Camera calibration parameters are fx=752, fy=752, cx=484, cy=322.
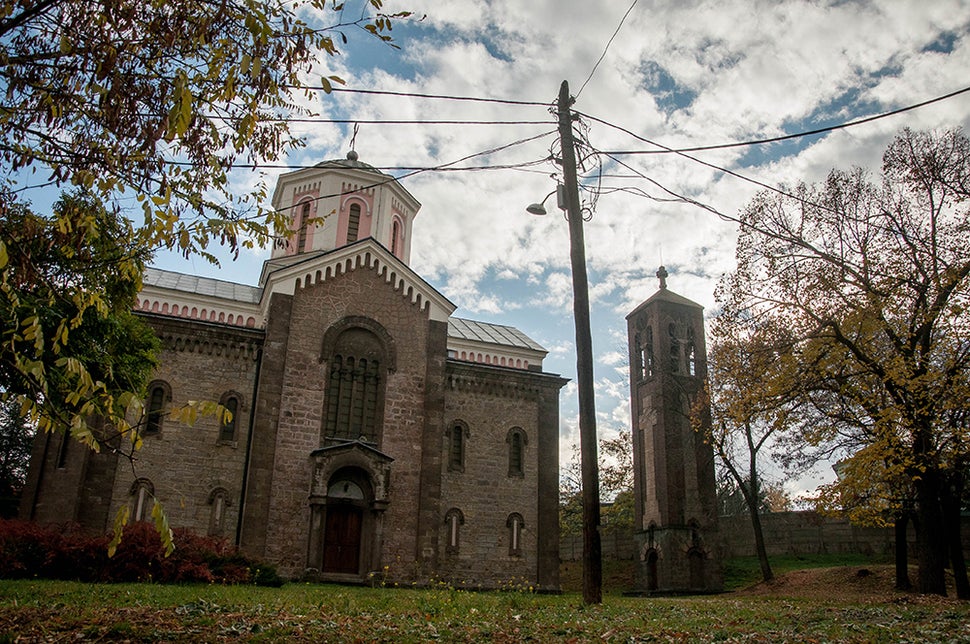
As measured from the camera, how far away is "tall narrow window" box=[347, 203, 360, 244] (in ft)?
103

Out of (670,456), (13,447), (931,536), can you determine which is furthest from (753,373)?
(13,447)

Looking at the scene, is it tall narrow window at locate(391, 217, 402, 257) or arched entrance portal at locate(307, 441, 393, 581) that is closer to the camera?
arched entrance portal at locate(307, 441, 393, 581)

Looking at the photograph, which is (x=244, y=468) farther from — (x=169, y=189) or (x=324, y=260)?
(x=169, y=189)

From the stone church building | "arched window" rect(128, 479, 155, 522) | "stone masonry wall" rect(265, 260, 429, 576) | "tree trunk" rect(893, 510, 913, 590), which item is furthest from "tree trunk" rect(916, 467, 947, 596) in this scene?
"arched window" rect(128, 479, 155, 522)

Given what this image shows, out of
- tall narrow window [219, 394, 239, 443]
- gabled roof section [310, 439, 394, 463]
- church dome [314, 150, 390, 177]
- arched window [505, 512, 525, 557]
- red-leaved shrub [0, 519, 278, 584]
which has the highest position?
church dome [314, 150, 390, 177]

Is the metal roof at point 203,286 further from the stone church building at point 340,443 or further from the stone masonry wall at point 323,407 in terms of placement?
the stone masonry wall at point 323,407

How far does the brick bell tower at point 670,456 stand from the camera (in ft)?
108

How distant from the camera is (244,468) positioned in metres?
24.5

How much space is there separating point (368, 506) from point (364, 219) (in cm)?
1268

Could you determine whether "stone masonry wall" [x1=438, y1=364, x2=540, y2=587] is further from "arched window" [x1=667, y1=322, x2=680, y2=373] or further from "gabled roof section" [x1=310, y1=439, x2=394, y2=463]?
"arched window" [x1=667, y1=322, x2=680, y2=373]

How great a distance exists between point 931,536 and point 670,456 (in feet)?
53.1

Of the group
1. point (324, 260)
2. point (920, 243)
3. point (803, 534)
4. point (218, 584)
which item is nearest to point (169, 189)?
point (218, 584)

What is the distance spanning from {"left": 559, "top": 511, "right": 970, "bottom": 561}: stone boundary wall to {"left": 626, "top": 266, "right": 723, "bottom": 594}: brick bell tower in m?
6.48

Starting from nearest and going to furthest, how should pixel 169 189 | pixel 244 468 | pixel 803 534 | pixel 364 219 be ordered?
pixel 169 189, pixel 244 468, pixel 364 219, pixel 803 534
